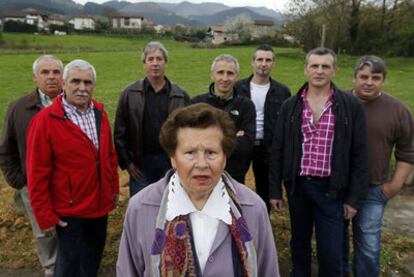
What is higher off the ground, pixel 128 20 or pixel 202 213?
pixel 128 20

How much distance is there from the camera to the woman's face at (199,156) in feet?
7.17

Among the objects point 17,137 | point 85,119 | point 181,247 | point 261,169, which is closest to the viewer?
point 181,247

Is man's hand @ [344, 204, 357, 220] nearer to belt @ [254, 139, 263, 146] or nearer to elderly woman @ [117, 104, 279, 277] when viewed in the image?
belt @ [254, 139, 263, 146]

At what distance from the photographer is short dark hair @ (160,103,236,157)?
2188 mm

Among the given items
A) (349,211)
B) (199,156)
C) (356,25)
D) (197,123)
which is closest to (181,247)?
(199,156)

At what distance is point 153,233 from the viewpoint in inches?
88.3

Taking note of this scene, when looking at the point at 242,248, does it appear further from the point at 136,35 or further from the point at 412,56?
the point at 136,35

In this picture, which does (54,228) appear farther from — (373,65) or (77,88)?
(373,65)

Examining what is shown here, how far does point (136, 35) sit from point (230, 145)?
240 ft

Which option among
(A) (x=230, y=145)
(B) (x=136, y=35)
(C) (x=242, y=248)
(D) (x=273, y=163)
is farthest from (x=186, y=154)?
(B) (x=136, y=35)

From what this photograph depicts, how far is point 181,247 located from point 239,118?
2169mm

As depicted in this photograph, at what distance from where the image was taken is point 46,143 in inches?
127

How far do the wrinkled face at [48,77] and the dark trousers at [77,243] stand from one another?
1.24 meters

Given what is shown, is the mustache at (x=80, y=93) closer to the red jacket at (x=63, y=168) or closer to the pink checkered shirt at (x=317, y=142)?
the red jacket at (x=63, y=168)
